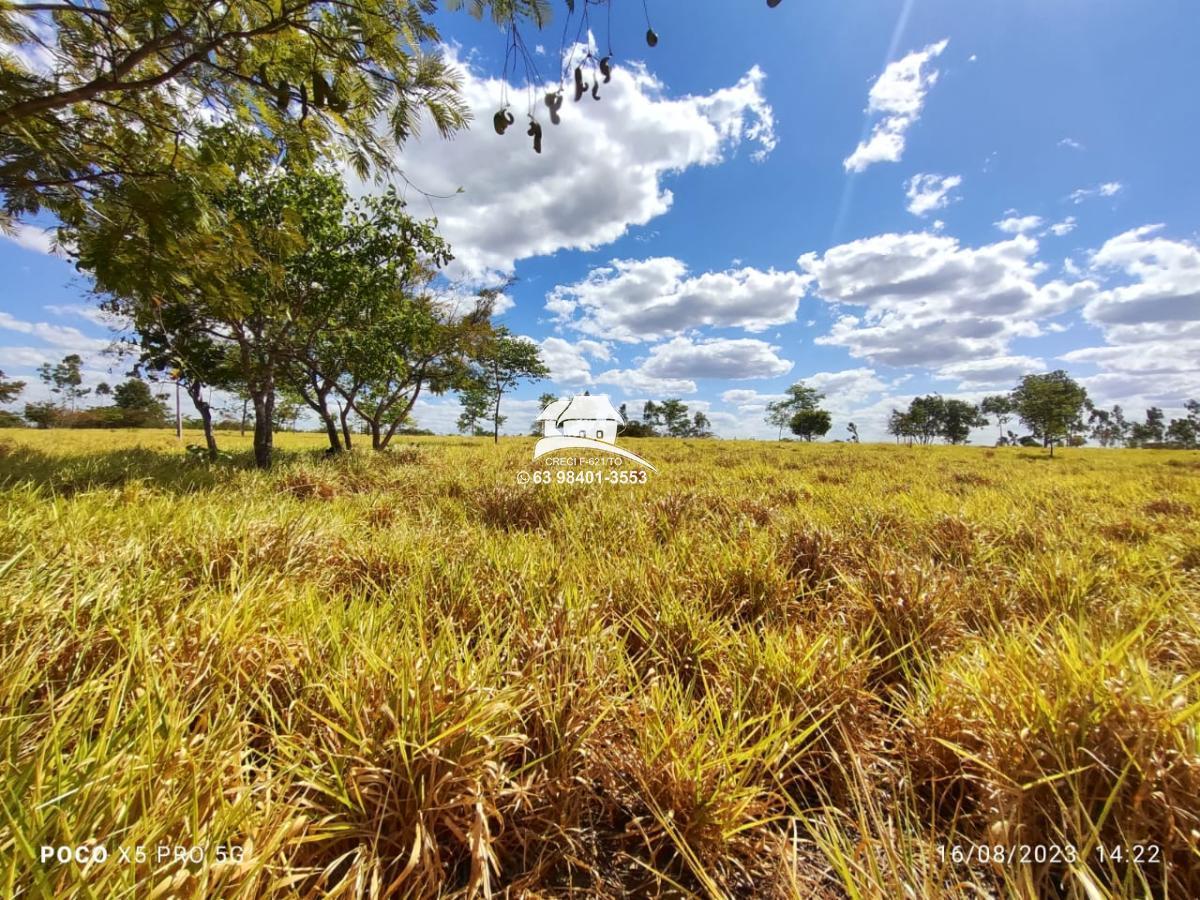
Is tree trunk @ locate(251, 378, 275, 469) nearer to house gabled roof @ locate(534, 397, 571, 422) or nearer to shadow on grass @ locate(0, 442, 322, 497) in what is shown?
shadow on grass @ locate(0, 442, 322, 497)

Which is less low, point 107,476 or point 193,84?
point 193,84

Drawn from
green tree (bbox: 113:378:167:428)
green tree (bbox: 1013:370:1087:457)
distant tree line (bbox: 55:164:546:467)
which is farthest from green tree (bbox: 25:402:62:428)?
green tree (bbox: 1013:370:1087:457)

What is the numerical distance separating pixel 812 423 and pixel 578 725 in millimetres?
75111

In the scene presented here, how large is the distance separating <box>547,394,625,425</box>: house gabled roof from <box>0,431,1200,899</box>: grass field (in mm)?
13514

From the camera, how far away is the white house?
16219 millimetres

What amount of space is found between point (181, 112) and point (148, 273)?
184 centimetres

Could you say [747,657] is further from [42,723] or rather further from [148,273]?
[148,273]

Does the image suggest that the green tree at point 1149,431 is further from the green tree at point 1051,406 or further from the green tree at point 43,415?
the green tree at point 43,415

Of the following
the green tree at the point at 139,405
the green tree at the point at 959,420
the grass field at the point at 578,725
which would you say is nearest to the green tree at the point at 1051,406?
the grass field at the point at 578,725

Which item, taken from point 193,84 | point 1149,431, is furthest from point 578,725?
point 1149,431

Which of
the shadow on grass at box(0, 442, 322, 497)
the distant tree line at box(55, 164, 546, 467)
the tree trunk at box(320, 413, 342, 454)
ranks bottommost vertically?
the shadow on grass at box(0, 442, 322, 497)

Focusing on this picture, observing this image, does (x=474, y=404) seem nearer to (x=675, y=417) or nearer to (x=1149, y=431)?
(x=675, y=417)

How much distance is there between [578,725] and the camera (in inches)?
58.9

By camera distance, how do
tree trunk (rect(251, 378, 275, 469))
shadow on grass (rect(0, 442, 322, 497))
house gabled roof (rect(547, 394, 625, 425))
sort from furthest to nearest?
house gabled roof (rect(547, 394, 625, 425))
tree trunk (rect(251, 378, 275, 469))
shadow on grass (rect(0, 442, 322, 497))
